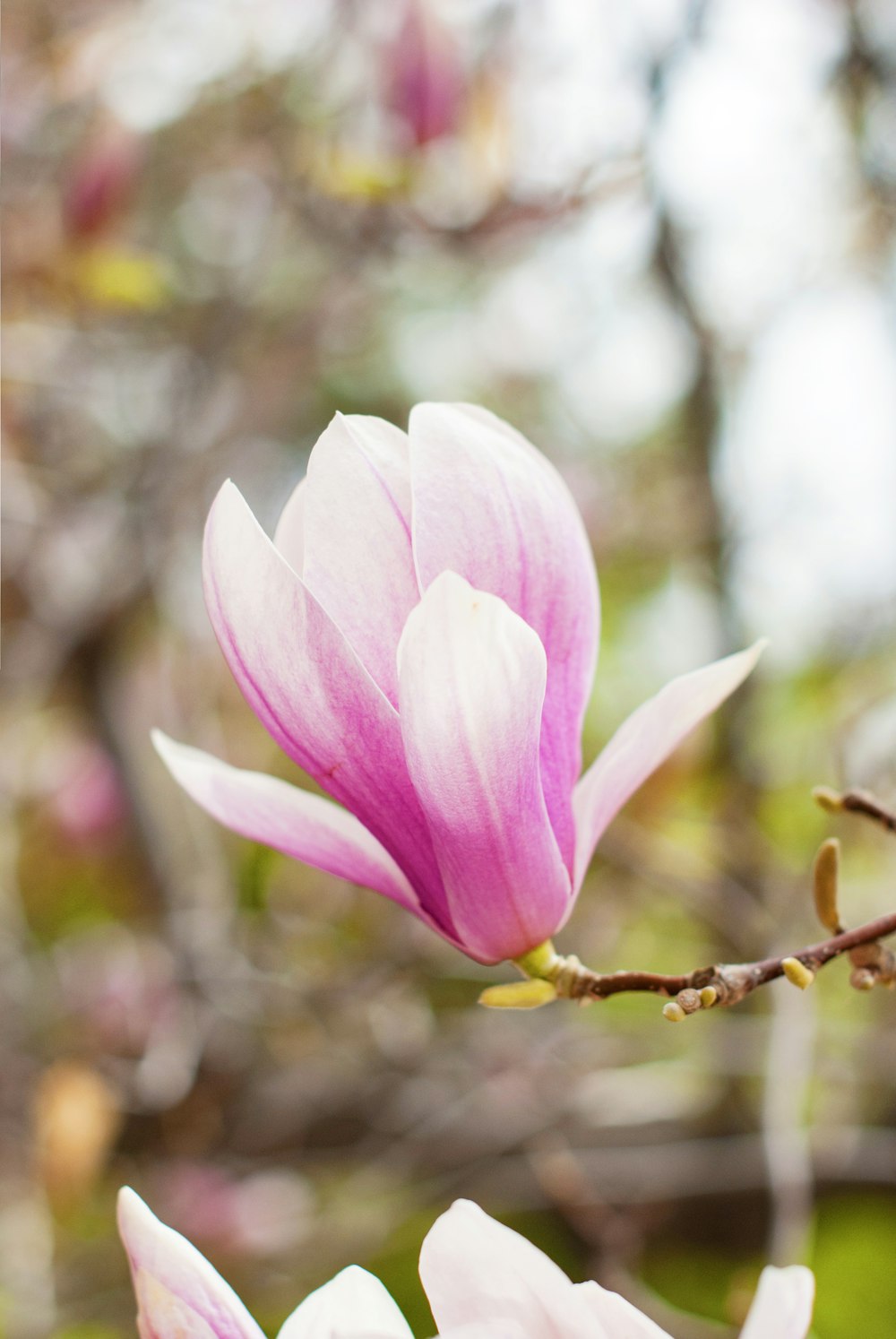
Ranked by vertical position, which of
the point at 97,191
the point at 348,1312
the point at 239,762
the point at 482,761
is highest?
the point at 97,191

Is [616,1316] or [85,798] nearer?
[616,1316]

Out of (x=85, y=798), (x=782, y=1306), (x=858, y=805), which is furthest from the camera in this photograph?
(x=85, y=798)

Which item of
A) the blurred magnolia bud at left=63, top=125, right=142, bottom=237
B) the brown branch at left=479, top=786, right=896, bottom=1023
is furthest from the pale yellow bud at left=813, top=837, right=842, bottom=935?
the blurred magnolia bud at left=63, top=125, right=142, bottom=237

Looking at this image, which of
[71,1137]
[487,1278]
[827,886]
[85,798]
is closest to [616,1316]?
[487,1278]

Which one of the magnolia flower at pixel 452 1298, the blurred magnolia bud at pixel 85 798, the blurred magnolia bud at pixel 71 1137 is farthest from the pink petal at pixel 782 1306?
the blurred magnolia bud at pixel 85 798

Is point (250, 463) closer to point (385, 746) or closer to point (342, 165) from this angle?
point (342, 165)

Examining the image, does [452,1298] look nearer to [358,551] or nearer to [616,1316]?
[616,1316]

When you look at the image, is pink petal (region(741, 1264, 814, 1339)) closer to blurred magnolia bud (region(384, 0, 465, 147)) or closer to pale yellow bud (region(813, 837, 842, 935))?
pale yellow bud (region(813, 837, 842, 935))

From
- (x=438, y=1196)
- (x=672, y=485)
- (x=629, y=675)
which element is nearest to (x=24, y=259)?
(x=438, y=1196)
